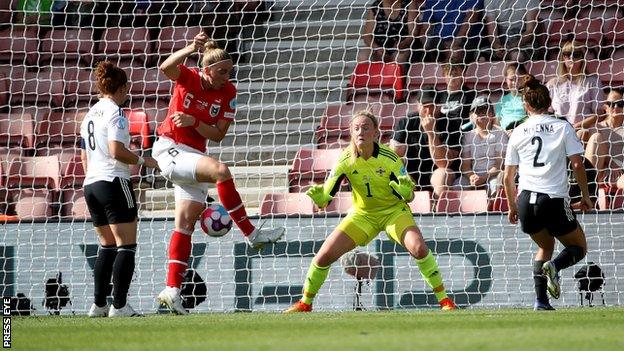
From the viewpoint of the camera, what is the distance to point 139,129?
1263 cm

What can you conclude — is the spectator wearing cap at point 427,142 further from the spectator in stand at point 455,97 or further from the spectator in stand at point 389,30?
the spectator in stand at point 389,30

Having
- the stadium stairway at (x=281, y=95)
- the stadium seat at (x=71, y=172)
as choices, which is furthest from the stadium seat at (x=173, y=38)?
the stadium seat at (x=71, y=172)

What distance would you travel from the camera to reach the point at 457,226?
10484 millimetres

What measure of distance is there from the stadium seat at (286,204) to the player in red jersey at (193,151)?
2338 millimetres

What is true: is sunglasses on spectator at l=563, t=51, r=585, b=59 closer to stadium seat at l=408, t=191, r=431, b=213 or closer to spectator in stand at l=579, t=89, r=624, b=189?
spectator in stand at l=579, t=89, r=624, b=189

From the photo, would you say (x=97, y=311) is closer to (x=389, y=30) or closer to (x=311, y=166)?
(x=311, y=166)

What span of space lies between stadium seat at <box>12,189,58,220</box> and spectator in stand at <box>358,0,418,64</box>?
356 cm

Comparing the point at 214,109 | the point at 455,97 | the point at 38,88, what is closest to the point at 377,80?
the point at 455,97

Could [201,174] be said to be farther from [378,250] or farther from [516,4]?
[516,4]

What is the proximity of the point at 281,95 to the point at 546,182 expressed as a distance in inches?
208

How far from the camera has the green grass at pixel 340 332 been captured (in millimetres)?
5879

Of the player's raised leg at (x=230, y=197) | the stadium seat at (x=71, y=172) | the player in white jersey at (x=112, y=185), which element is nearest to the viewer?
the player in white jersey at (x=112, y=185)

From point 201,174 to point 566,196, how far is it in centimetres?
257

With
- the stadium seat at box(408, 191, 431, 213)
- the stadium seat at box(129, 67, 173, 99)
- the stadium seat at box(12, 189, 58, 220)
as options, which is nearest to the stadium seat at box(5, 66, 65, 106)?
the stadium seat at box(129, 67, 173, 99)
